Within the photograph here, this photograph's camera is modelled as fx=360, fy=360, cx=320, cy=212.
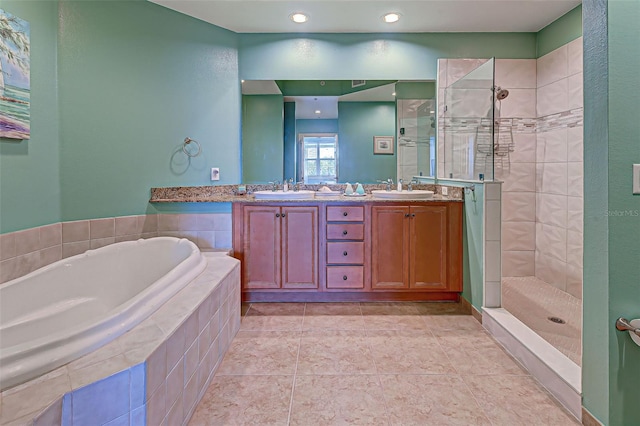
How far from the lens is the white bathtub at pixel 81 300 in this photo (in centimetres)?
104

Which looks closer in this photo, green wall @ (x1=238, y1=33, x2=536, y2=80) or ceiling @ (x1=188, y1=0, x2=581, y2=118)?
ceiling @ (x1=188, y1=0, x2=581, y2=118)

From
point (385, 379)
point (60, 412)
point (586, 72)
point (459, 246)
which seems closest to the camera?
point (60, 412)

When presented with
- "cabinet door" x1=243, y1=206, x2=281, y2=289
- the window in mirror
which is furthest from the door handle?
the window in mirror

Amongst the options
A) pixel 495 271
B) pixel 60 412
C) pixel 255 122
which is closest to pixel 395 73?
pixel 255 122

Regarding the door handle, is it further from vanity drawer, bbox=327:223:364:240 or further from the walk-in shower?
vanity drawer, bbox=327:223:364:240

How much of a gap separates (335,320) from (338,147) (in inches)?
63.6

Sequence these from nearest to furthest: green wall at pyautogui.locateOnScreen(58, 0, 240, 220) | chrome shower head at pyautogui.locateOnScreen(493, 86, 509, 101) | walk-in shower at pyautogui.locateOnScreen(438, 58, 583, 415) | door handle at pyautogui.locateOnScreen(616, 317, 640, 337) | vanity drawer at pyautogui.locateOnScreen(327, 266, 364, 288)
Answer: door handle at pyautogui.locateOnScreen(616, 317, 640, 337)
green wall at pyautogui.locateOnScreen(58, 0, 240, 220)
walk-in shower at pyautogui.locateOnScreen(438, 58, 583, 415)
vanity drawer at pyautogui.locateOnScreen(327, 266, 364, 288)
chrome shower head at pyautogui.locateOnScreen(493, 86, 509, 101)

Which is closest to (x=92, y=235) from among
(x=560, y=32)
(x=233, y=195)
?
(x=233, y=195)

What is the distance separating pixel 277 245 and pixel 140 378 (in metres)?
1.84

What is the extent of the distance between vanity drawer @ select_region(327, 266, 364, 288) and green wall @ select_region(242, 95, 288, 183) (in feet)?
3.53

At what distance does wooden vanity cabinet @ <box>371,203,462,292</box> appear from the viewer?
2.86 meters

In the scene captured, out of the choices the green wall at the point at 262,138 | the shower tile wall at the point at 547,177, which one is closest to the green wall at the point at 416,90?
the shower tile wall at the point at 547,177

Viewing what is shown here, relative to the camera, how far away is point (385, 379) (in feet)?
6.06

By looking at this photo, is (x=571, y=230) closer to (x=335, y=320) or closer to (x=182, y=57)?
(x=335, y=320)
